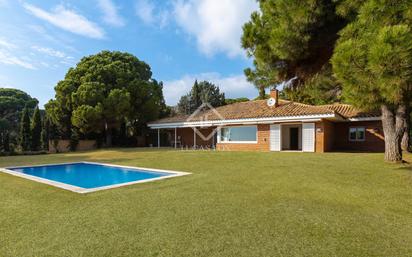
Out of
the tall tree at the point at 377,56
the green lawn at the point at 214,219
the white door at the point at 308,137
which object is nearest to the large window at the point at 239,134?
the white door at the point at 308,137

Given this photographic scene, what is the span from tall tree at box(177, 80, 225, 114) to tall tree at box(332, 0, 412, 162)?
152ft

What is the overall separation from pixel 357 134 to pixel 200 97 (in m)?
35.3

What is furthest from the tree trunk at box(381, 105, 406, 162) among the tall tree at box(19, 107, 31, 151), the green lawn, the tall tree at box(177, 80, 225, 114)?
the tall tree at box(177, 80, 225, 114)

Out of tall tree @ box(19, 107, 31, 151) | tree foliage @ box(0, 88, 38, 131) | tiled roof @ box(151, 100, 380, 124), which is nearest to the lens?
tiled roof @ box(151, 100, 380, 124)

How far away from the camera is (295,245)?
12.2 ft

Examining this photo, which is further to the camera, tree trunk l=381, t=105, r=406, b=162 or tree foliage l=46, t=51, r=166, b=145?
tree foliage l=46, t=51, r=166, b=145

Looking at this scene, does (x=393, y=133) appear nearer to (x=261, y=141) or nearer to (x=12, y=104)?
(x=261, y=141)

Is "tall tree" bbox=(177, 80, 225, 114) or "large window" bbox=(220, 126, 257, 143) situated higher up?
"tall tree" bbox=(177, 80, 225, 114)

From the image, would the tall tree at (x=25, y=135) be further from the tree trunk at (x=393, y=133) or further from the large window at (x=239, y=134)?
the tree trunk at (x=393, y=133)

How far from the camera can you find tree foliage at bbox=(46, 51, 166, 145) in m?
26.6

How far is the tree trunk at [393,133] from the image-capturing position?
39.1 ft

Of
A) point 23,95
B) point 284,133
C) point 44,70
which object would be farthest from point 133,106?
point 23,95

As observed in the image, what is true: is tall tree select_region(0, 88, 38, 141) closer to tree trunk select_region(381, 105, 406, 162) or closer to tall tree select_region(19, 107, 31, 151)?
tall tree select_region(19, 107, 31, 151)

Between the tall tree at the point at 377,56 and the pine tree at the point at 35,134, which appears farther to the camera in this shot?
the pine tree at the point at 35,134
